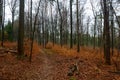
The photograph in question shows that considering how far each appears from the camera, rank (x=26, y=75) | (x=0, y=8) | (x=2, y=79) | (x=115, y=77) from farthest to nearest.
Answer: (x=0, y=8), (x=115, y=77), (x=26, y=75), (x=2, y=79)

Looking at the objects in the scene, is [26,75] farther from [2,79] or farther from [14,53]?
[14,53]

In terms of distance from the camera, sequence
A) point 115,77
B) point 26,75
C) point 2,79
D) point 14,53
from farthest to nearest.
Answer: point 14,53
point 115,77
point 26,75
point 2,79

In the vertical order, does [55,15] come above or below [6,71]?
above

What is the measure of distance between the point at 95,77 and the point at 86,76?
501 millimetres

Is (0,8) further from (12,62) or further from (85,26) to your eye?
(85,26)

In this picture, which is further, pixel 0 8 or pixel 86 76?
pixel 0 8

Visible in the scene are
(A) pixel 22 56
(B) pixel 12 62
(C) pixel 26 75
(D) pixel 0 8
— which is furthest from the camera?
(D) pixel 0 8

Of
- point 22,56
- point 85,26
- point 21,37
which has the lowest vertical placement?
point 22,56

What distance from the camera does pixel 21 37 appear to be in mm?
14203

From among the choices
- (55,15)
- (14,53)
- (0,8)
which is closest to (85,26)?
(55,15)

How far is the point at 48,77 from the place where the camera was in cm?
A: 972

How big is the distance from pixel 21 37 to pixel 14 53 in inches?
67.7

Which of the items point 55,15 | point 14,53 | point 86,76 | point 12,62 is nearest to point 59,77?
point 86,76

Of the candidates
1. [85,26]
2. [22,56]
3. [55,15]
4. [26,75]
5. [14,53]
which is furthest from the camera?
[85,26]
